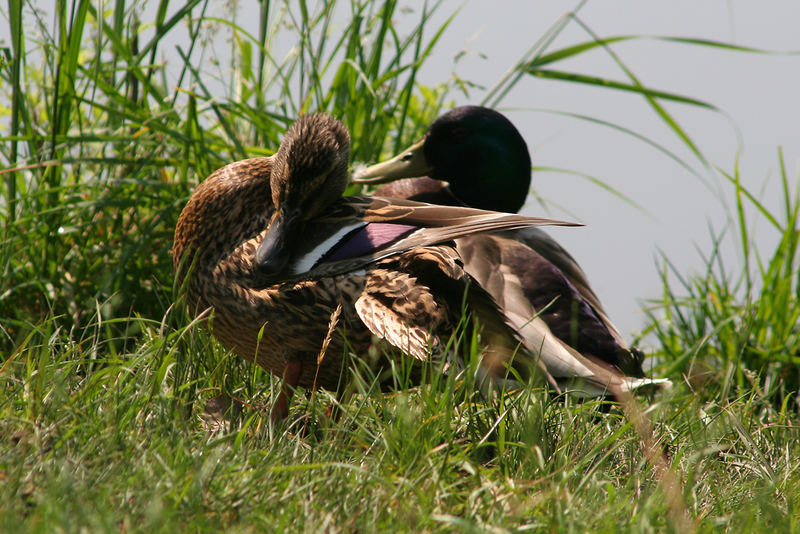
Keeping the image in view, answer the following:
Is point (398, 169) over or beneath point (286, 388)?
over

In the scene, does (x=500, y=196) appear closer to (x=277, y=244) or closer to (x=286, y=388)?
(x=277, y=244)

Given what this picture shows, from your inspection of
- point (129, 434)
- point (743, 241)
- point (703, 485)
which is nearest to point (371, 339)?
point (129, 434)

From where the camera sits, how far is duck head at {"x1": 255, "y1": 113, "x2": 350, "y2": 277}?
2.58m

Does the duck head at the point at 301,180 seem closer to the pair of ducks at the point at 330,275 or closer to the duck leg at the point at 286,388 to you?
the pair of ducks at the point at 330,275

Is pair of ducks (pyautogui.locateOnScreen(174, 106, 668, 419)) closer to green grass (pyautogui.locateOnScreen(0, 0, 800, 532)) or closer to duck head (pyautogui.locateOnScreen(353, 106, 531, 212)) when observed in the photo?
green grass (pyautogui.locateOnScreen(0, 0, 800, 532))

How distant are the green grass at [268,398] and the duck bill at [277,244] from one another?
0.28 meters

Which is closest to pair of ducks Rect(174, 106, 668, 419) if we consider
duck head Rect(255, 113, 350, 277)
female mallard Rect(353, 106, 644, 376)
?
duck head Rect(255, 113, 350, 277)

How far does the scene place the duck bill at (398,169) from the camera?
427cm

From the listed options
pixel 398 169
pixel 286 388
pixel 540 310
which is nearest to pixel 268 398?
pixel 286 388

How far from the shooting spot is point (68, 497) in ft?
4.97

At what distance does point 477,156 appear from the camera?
451 centimetres

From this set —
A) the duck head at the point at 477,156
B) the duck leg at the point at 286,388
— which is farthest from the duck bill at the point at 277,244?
the duck head at the point at 477,156

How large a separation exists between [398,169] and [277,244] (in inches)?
Result: 74.7

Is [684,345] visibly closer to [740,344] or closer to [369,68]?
[740,344]
